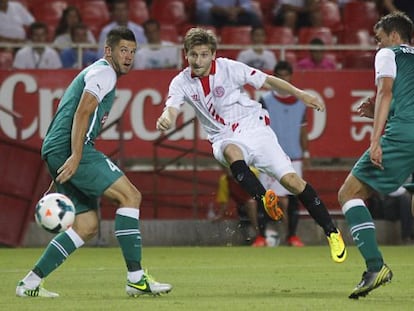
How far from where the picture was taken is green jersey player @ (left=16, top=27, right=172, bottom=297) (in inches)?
395

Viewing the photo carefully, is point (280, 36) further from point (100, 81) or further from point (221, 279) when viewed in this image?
point (100, 81)

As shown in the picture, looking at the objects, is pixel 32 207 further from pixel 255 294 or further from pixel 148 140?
pixel 255 294

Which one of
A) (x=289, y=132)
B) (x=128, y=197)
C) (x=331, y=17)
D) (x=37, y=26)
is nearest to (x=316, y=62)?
(x=289, y=132)

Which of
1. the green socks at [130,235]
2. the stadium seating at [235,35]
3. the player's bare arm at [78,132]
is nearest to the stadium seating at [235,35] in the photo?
the stadium seating at [235,35]

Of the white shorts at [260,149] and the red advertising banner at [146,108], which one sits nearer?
the white shorts at [260,149]

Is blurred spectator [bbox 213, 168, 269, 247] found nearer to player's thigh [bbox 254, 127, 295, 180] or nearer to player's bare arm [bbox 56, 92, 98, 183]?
player's thigh [bbox 254, 127, 295, 180]

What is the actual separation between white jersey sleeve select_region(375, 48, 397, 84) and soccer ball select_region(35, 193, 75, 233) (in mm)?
2612

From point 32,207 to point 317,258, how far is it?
4460 millimetres

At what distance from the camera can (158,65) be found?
1866 cm

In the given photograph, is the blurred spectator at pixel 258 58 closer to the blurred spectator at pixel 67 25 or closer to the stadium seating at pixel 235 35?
the stadium seating at pixel 235 35

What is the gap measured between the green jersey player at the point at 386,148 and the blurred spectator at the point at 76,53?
8981mm

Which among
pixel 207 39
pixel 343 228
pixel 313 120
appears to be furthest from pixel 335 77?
pixel 207 39

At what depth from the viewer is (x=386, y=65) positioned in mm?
9711

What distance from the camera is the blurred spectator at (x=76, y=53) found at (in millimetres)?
18484
